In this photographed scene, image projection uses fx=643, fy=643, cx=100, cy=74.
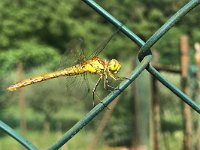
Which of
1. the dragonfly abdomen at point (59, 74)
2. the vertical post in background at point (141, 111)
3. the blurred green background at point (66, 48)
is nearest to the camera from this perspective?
the dragonfly abdomen at point (59, 74)

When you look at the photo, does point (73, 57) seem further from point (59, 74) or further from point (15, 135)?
point (15, 135)

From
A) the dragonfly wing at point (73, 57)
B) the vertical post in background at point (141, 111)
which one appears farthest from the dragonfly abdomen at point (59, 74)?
the vertical post in background at point (141, 111)

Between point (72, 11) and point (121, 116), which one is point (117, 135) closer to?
point (121, 116)

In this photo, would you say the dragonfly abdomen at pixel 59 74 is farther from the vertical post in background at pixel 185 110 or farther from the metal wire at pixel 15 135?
the vertical post in background at pixel 185 110

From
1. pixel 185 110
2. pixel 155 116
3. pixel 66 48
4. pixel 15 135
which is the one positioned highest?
pixel 66 48

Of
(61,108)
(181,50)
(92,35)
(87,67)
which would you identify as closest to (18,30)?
(92,35)

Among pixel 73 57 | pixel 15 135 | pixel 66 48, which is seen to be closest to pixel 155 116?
pixel 66 48

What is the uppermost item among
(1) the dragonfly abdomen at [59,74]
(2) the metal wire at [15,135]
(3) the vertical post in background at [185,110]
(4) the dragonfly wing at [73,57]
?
(3) the vertical post in background at [185,110]

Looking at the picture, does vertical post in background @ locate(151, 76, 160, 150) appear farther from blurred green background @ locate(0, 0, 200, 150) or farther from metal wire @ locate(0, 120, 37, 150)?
metal wire @ locate(0, 120, 37, 150)
